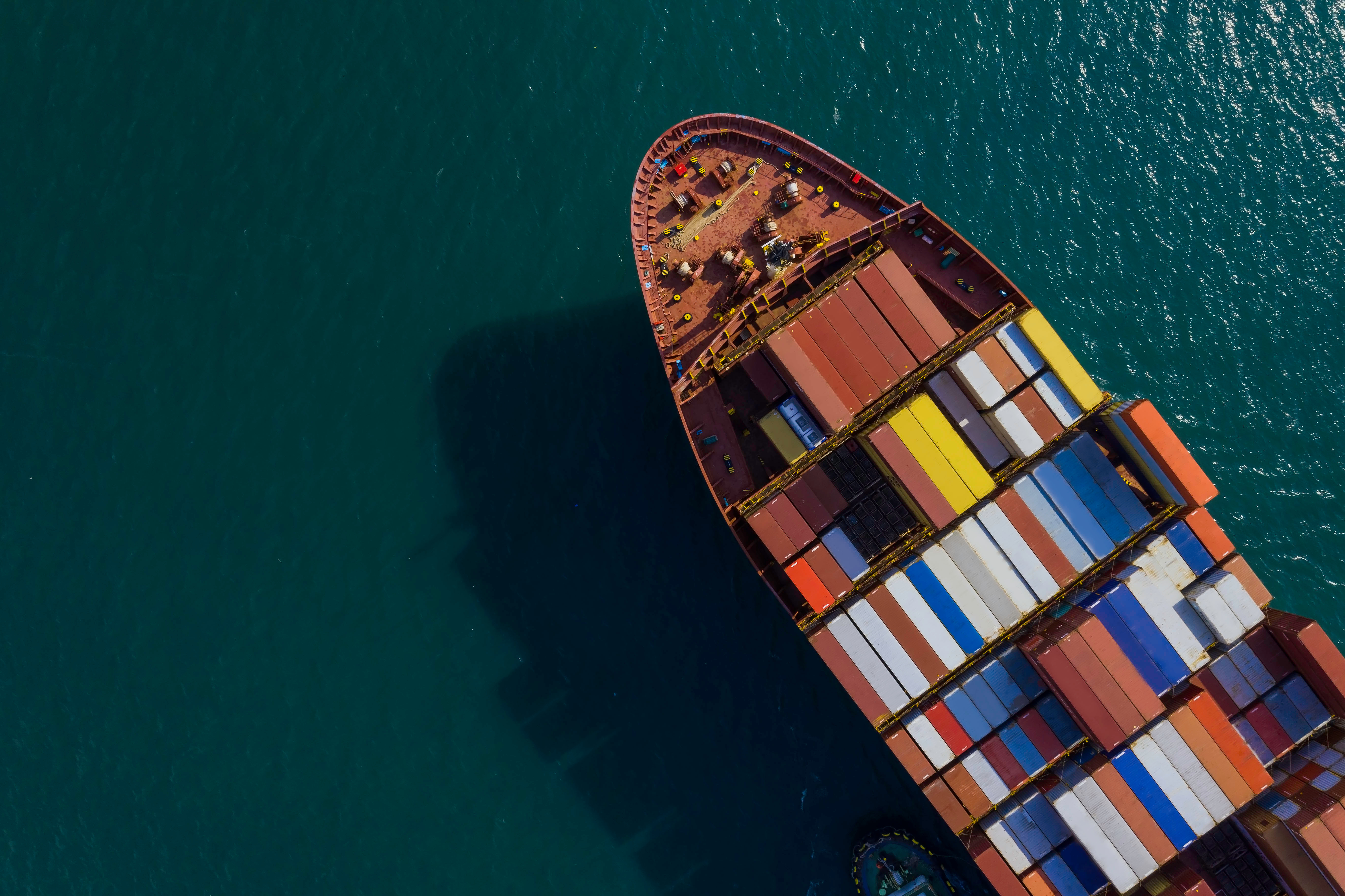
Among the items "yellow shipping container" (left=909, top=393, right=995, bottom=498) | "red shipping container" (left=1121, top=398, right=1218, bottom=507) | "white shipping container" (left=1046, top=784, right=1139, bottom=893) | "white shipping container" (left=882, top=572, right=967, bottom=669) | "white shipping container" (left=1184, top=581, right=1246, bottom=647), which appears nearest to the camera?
"red shipping container" (left=1121, top=398, right=1218, bottom=507)

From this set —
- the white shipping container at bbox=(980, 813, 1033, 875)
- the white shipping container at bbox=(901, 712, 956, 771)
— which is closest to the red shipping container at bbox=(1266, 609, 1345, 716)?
the white shipping container at bbox=(980, 813, 1033, 875)

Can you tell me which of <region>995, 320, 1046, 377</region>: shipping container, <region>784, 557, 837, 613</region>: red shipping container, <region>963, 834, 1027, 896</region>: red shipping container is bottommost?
<region>963, 834, 1027, 896</region>: red shipping container

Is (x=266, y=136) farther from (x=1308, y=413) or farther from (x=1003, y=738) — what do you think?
(x=1308, y=413)

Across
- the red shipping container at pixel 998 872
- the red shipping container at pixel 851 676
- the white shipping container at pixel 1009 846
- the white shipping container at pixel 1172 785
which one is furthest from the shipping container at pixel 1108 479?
the red shipping container at pixel 998 872

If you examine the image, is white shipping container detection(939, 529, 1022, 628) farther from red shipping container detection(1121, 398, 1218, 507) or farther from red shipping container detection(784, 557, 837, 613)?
red shipping container detection(1121, 398, 1218, 507)

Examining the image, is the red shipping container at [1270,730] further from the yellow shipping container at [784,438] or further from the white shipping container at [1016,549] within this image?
the yellow shipping container at [784,438]
